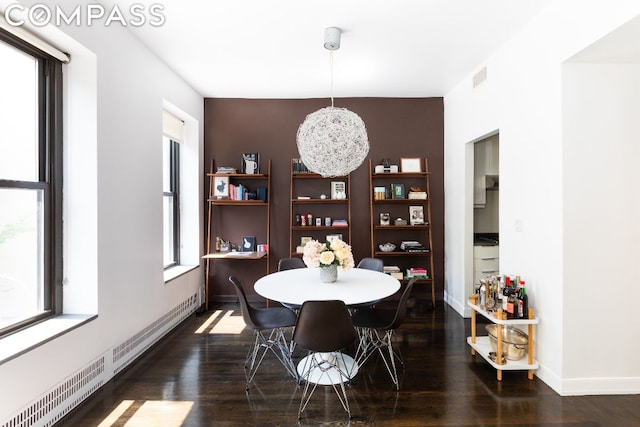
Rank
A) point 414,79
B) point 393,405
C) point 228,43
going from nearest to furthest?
point 393,405, point 228,43, point 414,79

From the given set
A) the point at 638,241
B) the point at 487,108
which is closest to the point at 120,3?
the point at 487,108

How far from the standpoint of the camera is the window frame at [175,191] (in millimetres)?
4738

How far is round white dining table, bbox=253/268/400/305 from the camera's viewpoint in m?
2.60

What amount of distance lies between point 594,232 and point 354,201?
118 inches

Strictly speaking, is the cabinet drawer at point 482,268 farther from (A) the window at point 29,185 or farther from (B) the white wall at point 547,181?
(A) the window at point 29,185

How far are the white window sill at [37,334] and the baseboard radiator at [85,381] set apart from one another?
34cm

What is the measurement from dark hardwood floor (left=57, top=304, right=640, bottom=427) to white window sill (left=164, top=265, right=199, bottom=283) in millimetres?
891

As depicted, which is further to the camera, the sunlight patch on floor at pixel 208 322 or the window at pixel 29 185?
the sunlight patch on floor at pixel 208 322

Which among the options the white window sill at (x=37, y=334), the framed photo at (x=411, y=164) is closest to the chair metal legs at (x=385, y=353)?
the white window sill at (x=37, y=334)

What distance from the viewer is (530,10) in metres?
2.85

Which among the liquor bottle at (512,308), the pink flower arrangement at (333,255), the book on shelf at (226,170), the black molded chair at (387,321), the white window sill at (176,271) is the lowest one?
the black molded chair at (387,321)

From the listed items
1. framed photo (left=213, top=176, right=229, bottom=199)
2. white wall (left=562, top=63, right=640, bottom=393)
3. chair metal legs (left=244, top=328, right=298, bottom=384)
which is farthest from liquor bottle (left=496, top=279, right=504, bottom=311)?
framed photo (left=213, top=176, right=229, bottom=199)

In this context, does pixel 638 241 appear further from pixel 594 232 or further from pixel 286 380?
pixel 286 380

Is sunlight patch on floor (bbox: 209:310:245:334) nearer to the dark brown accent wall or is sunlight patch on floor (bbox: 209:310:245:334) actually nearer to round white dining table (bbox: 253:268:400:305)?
the dark brown accent wall
